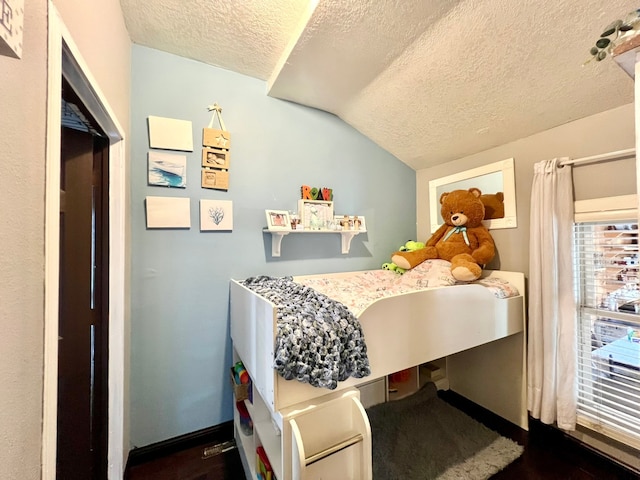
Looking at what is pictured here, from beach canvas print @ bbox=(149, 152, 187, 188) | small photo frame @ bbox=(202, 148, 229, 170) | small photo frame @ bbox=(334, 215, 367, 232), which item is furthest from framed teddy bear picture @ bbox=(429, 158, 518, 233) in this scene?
beach canvas print @ bbox=(149, 152, 187, 188)

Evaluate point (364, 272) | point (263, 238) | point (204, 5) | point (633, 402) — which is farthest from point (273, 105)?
point (633, 402)

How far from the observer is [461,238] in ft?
6.19

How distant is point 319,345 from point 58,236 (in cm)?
79

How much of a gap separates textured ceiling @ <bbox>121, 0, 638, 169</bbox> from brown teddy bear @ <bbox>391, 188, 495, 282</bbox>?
0.49 metres

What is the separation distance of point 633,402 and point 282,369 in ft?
6.24

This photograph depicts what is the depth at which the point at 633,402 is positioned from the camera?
135cm

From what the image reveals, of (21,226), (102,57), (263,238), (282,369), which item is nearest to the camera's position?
(21,226)

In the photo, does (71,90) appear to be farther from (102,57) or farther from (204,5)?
(204,5)

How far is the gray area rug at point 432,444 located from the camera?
54.3 inches

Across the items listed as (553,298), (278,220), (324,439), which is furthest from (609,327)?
(278,220)

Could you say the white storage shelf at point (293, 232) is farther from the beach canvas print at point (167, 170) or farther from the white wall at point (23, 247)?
the white wall at point (23, 247)

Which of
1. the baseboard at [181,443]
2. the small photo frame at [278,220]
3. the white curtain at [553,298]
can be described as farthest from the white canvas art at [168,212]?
the white curtain at [553,298]

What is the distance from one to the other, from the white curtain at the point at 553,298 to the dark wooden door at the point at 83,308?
7.88ft

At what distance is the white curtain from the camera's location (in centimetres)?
150
